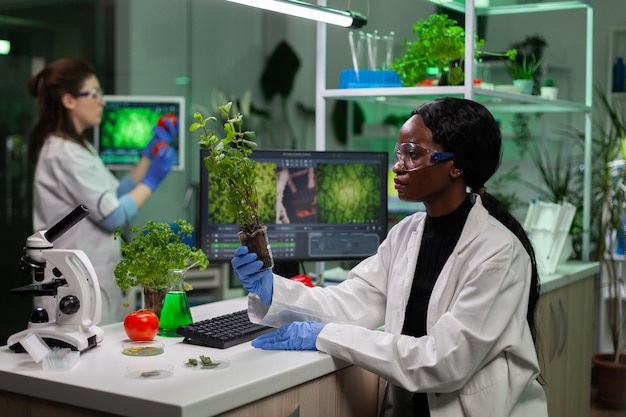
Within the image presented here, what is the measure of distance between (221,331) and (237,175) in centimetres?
43

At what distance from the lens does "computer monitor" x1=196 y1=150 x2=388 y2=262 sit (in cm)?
269

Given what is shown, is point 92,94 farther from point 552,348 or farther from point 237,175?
point 552,348

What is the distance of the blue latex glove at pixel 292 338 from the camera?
2.03 m

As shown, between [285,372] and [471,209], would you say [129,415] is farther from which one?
[471,209]

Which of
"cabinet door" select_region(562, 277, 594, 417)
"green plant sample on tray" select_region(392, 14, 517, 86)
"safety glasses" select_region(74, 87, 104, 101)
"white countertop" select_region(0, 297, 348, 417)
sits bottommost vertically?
"cabinet door" select_region(562, 277, 594, 417)

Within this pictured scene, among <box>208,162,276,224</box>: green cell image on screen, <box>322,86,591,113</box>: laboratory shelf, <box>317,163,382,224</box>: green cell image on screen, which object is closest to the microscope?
<box>208,162,276,224</box>: green cell image on screen

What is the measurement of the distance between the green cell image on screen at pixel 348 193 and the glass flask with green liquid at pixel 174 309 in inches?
29.7

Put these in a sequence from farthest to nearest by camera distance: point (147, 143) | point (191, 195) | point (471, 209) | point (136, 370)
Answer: point (191, 195) < point (147, 143) < point (471, 209) < point (136, 370)

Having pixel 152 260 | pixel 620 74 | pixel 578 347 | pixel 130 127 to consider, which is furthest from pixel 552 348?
→ pixel 620 74

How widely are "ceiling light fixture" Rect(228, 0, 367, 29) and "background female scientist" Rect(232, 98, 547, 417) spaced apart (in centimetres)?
53

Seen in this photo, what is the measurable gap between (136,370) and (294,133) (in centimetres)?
467

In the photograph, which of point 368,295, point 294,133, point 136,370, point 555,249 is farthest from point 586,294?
point 294,133

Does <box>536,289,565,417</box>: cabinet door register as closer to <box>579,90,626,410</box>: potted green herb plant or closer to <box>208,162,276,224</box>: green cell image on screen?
<box>208,162,276,224</box>: green cell image on screen

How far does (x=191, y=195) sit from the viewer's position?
534cm
